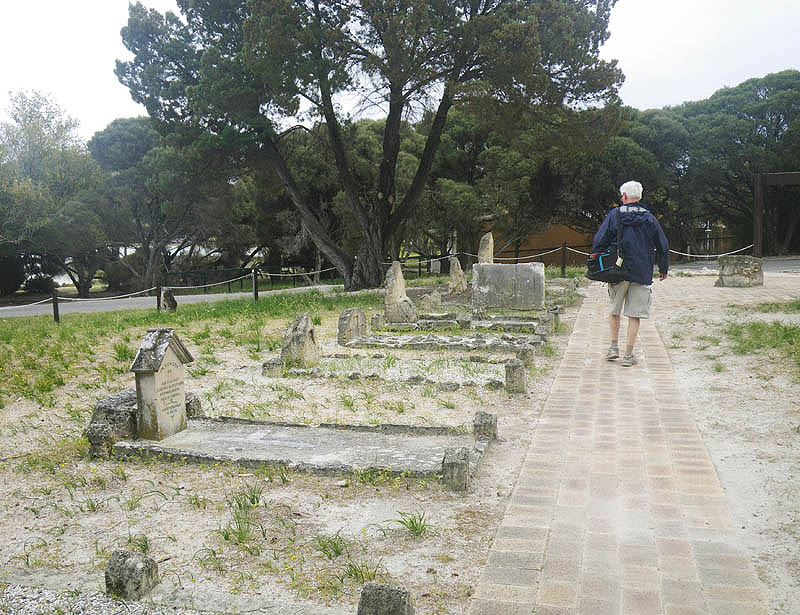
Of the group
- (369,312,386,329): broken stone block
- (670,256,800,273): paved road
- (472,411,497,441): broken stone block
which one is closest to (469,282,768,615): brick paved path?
(472,411,497,441): broken stone block

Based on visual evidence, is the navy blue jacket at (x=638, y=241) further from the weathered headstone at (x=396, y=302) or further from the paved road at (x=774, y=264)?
the paved road at (x=774, y=264)

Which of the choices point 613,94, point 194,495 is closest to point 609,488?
point 194,495

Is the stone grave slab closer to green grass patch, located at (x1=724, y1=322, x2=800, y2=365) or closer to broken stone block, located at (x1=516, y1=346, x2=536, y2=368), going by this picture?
broken stone block, located at (x1=516, y1=346, x2=536, y2=368)

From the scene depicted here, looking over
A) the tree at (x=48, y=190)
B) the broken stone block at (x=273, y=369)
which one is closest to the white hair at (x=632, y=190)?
the broken stone block at (x=273, y=369)

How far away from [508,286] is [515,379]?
20.5 ft

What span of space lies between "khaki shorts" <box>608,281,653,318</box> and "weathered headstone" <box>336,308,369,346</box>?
156 inches

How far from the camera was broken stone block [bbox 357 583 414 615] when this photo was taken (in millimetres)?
2480

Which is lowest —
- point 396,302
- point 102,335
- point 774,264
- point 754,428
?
point 754,428

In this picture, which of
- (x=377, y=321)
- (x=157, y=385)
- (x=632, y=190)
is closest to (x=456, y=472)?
(x=157, y=385)

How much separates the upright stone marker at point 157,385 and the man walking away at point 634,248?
4649 mm

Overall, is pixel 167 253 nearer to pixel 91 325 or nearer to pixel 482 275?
pixel 91 325

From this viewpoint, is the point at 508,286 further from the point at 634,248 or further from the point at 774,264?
the point at 774,264

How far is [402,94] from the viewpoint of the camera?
685 inches

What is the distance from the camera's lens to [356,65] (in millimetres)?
17000
